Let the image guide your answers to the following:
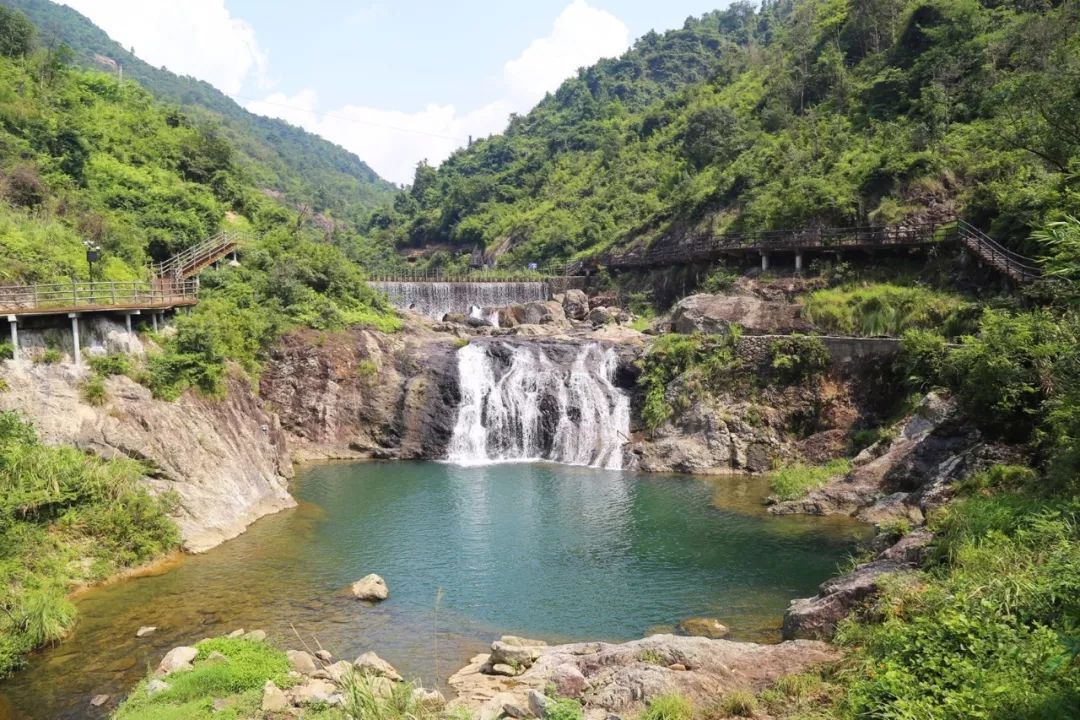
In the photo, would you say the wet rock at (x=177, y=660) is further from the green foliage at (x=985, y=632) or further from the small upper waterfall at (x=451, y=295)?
the small upper waterfall at (x=451, y=295)

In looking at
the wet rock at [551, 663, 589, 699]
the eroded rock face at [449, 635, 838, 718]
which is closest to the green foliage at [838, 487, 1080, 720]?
the eroded rock face at [449, 635, 838, 718]

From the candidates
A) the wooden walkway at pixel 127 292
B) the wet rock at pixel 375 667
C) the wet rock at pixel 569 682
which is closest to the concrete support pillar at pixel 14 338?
the wooden walkway at pixel 127 292

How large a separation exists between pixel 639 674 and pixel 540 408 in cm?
2589

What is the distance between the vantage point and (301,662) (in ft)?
45.8

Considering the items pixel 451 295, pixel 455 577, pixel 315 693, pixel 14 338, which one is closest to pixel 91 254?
pixel 14 338

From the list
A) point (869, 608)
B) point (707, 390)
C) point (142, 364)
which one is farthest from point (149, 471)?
point (707, 390)

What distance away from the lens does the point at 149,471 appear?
21750 mm

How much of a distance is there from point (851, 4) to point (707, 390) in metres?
48.3

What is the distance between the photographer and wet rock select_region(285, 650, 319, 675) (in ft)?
45.0

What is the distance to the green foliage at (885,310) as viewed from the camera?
31.8m

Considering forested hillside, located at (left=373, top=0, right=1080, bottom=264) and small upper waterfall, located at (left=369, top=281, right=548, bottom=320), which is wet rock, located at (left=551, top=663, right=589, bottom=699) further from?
small upper waterfall, located at (left=369, top=281, right=548, bottom=320)

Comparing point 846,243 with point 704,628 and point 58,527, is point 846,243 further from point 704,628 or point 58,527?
point 58,527

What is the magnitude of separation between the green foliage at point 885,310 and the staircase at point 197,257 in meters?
31.3

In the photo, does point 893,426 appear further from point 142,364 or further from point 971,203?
point 142,364
